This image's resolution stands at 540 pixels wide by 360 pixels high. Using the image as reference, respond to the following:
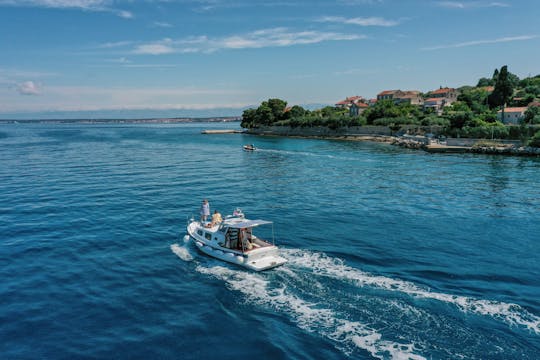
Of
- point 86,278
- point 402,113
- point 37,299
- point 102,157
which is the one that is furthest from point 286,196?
point 402,113

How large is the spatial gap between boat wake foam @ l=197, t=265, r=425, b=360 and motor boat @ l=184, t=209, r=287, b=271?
815 mm

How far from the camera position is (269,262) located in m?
24.4

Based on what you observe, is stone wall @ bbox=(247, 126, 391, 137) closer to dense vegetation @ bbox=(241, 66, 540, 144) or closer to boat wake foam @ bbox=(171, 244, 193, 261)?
dense vegetation @ bbox=(241, 66, 540, 144)

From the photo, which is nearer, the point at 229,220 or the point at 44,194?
the point at 229,220

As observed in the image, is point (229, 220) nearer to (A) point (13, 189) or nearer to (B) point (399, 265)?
(B) point (399, 265)

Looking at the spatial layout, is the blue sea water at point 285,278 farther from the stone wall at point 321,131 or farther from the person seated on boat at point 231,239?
the stone wall at point 321,131

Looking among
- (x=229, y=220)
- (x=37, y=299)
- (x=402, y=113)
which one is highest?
(x=402, y=113)

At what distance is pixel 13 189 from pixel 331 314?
161 feet

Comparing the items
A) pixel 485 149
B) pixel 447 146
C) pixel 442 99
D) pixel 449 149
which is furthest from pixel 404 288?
pixel 442 99

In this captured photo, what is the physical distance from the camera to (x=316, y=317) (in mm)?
19047

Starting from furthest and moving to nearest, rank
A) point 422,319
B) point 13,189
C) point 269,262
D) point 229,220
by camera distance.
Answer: point 13,189 < point 229,220 < point 269,262 < point 422,319

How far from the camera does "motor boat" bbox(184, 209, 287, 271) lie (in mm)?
24750

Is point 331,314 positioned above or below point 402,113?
below

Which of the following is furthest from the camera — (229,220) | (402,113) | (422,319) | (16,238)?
(402,113)
